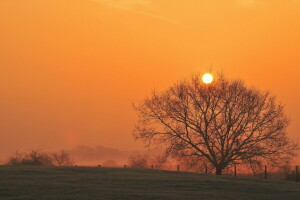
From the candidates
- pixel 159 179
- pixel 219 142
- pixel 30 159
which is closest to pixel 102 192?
pixel 159 179

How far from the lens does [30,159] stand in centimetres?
4228

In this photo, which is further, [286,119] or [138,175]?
[286,119]

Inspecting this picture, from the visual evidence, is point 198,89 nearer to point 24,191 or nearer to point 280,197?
point 280,197

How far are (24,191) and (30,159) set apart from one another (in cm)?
2188

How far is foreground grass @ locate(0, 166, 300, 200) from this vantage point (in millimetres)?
20672

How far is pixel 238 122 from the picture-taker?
164ft

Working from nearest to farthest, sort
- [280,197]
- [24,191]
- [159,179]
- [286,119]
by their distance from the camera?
1. [24,191]
2. [280,197]
3. [159,179]
4. [286,119]

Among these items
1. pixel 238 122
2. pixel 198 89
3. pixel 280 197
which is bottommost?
pixel 280 197

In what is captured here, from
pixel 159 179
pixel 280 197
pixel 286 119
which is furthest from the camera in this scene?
pixel 286 119

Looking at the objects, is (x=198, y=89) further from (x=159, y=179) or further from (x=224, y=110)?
(x=159, y=179)

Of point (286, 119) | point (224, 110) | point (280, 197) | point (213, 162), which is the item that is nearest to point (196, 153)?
point (213, 162)

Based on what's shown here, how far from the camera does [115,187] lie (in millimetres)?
22953

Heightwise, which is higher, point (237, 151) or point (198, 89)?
point (198, 89)

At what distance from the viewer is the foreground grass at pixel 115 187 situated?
20.7 meters
